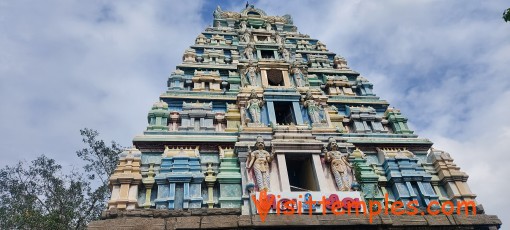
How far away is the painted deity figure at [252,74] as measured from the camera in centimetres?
1432

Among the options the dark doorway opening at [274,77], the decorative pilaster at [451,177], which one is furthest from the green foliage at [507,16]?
the dark doorway opening at [274,77]

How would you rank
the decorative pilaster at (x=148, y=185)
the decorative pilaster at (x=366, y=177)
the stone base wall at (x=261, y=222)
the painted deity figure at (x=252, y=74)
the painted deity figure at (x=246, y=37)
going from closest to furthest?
the stone base wall at (x=261, y=222)
the decorative pilaster at (x=148, y=185)
the decorative pilaster at (x=366, y=177)
the painted deity figure at (x=252, y=74)
the painted deity figure at (x=246, y=37)

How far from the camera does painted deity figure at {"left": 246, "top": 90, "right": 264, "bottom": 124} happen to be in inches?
485

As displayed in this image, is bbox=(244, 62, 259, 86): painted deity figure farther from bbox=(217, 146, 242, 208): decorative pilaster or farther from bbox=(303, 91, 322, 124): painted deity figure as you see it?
bbox=(217, 146, 242, 208): decorative pilaster

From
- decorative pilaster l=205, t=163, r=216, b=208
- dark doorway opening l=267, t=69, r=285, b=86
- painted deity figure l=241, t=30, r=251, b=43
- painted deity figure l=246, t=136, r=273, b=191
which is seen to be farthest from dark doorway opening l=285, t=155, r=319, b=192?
painted deity figure l=241, t=30, r=251, b=43

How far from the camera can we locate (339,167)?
34.7 ft

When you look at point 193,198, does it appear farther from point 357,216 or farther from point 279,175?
point 357,216

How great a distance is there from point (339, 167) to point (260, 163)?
2.41 metres

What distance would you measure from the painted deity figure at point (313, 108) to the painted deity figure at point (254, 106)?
5.79 feet

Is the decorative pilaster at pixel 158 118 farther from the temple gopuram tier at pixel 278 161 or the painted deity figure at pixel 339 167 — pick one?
the painted deity figure at pixel 339 167

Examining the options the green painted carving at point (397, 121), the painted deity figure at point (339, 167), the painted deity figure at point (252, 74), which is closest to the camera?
the painted deity figure at point (339, 167)

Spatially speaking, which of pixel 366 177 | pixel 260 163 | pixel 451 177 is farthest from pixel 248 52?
pixel 451 177

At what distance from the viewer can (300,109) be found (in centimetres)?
1326

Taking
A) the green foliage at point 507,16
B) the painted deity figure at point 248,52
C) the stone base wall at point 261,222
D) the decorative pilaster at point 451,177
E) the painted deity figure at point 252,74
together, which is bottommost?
the stone base wall at point 261,222
